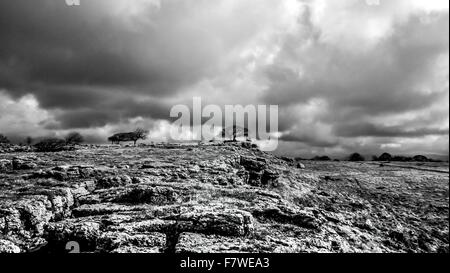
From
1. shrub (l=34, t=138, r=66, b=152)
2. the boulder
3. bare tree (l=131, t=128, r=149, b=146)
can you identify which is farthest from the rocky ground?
bare tree (l=131, t=128, r=149, b=146)

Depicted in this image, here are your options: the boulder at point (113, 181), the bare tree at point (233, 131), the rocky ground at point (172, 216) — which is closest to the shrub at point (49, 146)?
the rocky ground at point (172, 216)

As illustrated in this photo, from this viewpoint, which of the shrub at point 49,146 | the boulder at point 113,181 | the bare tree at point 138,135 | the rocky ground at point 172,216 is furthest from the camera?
the bare tree at point 138,135

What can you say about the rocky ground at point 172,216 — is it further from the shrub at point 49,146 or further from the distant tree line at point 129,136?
the distant tree line at point 129,136

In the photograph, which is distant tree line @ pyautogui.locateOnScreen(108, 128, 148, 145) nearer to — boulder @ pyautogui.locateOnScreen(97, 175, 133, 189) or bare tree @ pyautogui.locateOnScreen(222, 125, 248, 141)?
bare tree @ pyautogui.locateOnScreen(222, 125, 248, 141)

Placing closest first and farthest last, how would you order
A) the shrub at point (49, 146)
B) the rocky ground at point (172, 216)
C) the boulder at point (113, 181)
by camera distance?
the rocky ground at point (172, 216) → the boulder at point (113, 181) → the shrub at point (49, 146)

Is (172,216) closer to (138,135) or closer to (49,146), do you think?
(49,146)

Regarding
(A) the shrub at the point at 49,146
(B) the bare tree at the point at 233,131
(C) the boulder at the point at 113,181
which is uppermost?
(B) the bare tree at the point at 233,131

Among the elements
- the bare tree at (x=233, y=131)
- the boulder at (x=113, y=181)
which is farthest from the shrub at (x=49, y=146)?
the bare tree at (x=233, y=131)

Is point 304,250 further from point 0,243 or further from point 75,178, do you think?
point 75,178

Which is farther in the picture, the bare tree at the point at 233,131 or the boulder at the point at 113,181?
the bare tree at the point at 233,131

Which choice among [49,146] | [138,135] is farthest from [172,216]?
[138,135]

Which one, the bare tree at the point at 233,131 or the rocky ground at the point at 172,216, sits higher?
the bare tree at the point at 233,131
